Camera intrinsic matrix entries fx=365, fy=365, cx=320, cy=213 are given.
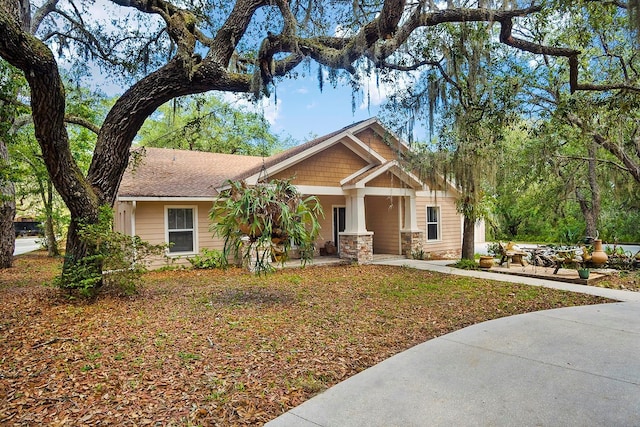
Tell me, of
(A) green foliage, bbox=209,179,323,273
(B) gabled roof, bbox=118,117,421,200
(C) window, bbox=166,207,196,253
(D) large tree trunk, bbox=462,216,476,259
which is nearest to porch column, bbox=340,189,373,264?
(B) gabled roof, bbox=118,117,421,200

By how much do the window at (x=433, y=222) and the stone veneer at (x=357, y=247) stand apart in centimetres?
419

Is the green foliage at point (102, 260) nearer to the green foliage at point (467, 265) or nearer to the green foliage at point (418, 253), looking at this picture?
the green foliage at point (467, 265)

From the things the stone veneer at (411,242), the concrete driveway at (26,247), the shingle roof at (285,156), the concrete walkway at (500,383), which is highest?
the shingle roof at (285,156)

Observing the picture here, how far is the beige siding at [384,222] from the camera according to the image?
47.4 ft

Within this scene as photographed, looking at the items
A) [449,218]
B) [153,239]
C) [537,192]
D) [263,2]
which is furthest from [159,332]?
[537,192]

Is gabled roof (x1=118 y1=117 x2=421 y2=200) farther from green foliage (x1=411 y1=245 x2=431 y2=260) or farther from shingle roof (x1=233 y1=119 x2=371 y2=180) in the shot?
green foliage (x1=411 y1=245 x2=431 y2=260)

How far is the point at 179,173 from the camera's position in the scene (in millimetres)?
13203

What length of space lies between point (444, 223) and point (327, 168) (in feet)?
20.8

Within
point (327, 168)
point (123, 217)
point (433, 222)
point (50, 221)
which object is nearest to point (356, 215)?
point (327, 168)

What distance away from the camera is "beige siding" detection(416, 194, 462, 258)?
49.4 feet

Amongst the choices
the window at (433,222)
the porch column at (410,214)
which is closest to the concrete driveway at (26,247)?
the porch column at (410,214)

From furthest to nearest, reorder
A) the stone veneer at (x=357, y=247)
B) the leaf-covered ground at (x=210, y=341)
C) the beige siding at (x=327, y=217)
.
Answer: the beige siding at (x=327, y=217) < the stone veneer at (x=357, y=247) < the leaf-covered ground at (x=210, y=341)

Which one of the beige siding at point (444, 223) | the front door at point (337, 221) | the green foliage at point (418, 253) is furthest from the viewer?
the beige siding at point (444, 223)

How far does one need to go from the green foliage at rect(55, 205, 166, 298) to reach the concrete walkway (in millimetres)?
4674
